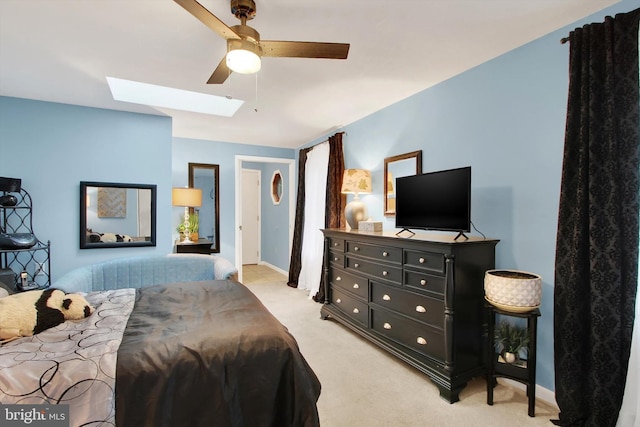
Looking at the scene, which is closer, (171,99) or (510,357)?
(510,357)

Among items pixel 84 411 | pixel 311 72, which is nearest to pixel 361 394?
pixel 84 411

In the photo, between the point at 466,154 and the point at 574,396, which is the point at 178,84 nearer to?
the point at 466,154

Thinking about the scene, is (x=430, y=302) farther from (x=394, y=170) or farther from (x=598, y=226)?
(x=394, y=170)

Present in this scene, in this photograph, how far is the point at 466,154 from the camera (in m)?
2.62

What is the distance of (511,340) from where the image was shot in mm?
2195

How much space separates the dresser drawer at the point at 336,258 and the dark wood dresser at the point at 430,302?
15.0 inches

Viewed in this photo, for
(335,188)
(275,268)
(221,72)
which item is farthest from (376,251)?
(275,268)

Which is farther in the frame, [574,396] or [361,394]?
[361,394]

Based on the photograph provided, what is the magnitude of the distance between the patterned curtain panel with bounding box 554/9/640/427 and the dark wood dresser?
49 cm

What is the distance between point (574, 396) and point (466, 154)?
5.91 ft

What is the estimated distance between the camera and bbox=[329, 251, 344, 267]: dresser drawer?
3.38 m

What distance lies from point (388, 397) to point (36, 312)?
2188 millimetres

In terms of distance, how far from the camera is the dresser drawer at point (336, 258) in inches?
133

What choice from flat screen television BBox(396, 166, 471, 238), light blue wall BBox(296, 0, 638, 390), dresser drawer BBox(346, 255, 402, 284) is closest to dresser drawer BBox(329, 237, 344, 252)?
dresser drawer BBox(346, 255, 402, 284)
